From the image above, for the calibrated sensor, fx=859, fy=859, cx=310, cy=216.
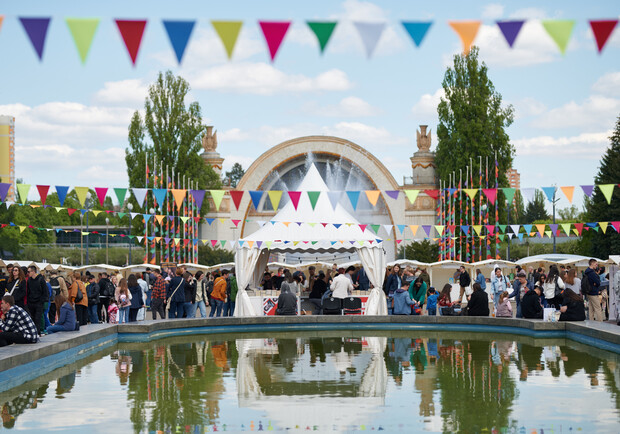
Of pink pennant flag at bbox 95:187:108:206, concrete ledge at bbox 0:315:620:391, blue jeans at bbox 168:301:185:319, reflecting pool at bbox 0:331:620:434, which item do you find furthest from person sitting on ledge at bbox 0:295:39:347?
pink pennant flag at bbox 95:187:108:206

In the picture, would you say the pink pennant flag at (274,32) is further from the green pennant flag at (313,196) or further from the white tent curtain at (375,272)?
the green pennant flag at (313,196)

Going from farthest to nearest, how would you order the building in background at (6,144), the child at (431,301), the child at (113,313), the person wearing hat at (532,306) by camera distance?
the building in background at (6,144) < the child at (431,301) < the child at (113,313) < the person wearing hat at (532,306)

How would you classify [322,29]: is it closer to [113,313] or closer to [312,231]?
[113,313]

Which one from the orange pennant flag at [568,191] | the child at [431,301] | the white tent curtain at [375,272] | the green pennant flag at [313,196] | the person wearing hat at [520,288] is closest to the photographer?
the person wearing hat at [520,288]

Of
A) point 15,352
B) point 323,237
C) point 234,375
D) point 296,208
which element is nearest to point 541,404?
point 234,375

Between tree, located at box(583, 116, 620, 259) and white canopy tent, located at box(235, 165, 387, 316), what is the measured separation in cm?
2619

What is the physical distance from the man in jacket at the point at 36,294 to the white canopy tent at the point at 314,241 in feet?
21.6

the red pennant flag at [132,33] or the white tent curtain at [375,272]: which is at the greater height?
the red pennant flag at [132,33]

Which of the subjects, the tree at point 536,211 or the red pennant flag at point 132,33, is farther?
the tree at point 536,211

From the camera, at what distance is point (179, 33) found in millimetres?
11125

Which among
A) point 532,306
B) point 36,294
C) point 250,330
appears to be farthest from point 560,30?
point 250,330

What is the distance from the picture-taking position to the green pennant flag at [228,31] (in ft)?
36.3

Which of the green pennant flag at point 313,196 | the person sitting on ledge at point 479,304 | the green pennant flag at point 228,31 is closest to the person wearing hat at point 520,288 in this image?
the person sitting on ledge at point 479,304

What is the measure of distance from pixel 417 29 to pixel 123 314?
10.4 meters
